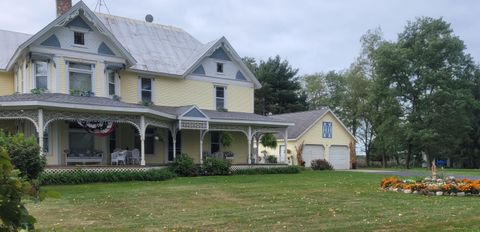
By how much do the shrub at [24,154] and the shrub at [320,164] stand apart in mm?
24539

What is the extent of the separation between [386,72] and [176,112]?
31.8 m

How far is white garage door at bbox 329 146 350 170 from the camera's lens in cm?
4000

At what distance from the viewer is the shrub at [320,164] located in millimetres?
36562

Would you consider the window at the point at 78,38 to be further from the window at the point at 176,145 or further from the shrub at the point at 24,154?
the shrub at the point at 24,154

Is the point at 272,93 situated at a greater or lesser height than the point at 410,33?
lesser

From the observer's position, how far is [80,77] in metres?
22.9

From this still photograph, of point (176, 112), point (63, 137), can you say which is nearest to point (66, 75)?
point (63, 137)

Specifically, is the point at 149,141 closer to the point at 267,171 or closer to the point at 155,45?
the point at 155,45

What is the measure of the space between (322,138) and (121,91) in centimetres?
1961

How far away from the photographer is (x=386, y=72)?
5059 cm

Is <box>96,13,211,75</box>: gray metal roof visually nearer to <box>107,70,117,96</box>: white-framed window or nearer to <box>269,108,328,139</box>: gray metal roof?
<box>107,70,117,96</box>: white-framed window

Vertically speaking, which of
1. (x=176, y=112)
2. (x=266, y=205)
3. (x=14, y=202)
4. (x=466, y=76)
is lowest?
(x=266, y=205)

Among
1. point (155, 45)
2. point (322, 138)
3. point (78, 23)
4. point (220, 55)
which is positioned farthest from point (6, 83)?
point (322, 138)

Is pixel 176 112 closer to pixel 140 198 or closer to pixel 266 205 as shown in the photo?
pixel 140 198
